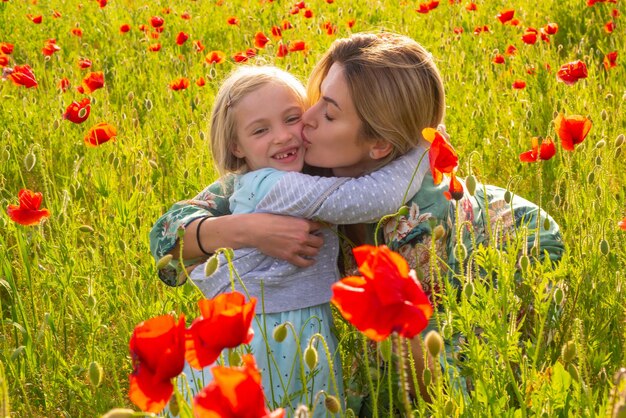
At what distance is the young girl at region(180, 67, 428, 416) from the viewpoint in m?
2.37

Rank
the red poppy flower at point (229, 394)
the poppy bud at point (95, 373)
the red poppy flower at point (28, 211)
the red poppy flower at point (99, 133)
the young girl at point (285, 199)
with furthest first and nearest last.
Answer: the red poppy flower at point (99, 133) < the red poppy flower at point (28, 211) < the young girl at point (285, 199) < the poppy bud at point (95, 373) < the red poppy flower at point (229, 394)

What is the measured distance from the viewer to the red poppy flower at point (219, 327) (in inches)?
52.1

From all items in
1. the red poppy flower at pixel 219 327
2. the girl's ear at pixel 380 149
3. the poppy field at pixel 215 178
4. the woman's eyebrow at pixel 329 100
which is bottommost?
the poppy field at pixel 215 178

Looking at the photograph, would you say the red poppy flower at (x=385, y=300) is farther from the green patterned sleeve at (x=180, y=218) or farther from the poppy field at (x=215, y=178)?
the green patterned sleeve at (x=180, y=218)

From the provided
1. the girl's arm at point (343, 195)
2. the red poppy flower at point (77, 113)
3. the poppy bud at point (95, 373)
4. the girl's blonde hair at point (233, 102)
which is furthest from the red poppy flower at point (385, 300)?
the red poppy flower at point (77, 113)

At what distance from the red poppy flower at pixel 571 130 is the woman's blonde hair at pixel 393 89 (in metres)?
0.41

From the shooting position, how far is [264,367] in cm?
236

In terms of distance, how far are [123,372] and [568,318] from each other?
54.6 inches

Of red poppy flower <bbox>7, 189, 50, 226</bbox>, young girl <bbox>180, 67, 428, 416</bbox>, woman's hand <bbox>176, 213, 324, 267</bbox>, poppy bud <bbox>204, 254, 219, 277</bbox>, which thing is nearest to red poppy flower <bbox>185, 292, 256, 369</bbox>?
poppy bud <bbox>204, 254, 219, 277</bbox>

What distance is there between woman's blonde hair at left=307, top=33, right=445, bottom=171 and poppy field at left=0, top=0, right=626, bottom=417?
350 millimetres

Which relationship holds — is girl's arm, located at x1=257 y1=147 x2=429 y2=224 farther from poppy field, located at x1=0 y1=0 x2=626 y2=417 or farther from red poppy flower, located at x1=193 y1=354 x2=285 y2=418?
red poppy flower, located at x1=193 y1=354 x2=285 y2=418

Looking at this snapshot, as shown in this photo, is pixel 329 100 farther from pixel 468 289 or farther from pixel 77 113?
pixel 77 113

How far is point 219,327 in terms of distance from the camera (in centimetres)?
132

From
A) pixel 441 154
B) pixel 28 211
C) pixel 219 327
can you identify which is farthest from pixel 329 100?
pixel 219 327
